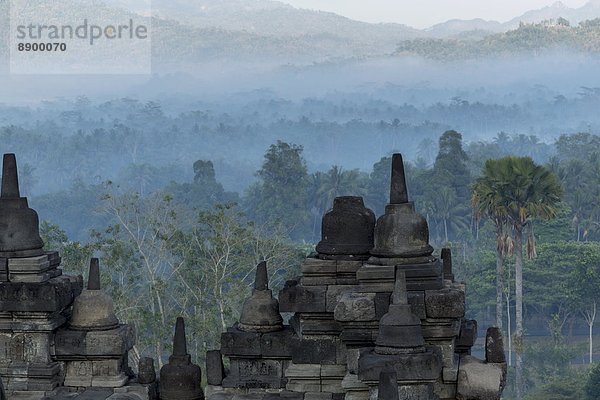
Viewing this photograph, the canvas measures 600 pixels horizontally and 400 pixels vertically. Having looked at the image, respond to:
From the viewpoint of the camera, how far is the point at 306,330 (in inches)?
450

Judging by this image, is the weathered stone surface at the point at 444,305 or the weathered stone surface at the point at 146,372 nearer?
the weathered stone surface at the point at 444,305

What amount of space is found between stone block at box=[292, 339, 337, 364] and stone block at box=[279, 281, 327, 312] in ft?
1.25

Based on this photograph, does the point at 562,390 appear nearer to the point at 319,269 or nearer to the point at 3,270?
the point at 319,269

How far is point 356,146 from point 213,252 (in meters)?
149

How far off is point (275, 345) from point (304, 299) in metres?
1.11

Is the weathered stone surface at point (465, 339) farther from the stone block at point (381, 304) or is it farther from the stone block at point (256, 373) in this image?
the stone block at point (256, 373)

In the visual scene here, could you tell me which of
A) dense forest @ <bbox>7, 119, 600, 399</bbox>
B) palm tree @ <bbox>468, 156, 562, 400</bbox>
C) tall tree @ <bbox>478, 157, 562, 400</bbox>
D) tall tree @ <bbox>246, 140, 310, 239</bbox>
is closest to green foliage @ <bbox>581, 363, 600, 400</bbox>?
dense forest @ <bbox>7, 119, 600, 399</bbox>

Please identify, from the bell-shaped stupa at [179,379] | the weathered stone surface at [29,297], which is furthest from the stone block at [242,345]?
the weathered stone surface at [29,297]

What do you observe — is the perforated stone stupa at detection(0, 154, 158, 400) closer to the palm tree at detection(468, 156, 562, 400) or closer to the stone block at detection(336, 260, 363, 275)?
the stone block at detection(336, 260, 363, 275)

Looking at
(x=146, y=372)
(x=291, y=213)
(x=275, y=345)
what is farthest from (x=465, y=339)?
(x=291, y=213)

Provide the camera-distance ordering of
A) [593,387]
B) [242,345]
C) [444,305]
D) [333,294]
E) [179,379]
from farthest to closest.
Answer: [593,387] < [242,345] < [179,379] < [333,294] < [444,305]

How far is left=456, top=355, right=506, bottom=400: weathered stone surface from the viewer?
1039cm

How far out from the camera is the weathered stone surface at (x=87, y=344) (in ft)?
39.8

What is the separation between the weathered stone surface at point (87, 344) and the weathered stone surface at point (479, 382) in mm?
3944
